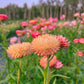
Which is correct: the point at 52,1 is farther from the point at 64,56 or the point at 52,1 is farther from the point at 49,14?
the point at 64,56

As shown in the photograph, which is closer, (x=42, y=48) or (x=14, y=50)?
(x=42, y=48)

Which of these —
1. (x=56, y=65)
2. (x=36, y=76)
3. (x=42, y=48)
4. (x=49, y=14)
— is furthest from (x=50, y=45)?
(x=49, y=14)

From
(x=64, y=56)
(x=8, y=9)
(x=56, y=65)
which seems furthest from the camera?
(x=8, y=9)

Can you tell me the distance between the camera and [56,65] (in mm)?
1044

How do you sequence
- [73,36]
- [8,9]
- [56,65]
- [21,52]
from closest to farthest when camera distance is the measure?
[21,52]
[56,65]
[73,36]
[8,9]

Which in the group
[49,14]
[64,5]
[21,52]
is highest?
[21,52]

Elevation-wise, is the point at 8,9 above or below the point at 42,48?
below

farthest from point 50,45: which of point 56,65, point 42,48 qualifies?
point 56,65

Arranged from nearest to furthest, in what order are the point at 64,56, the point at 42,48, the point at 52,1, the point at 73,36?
the point at 42,48, the point at 64,56, the point at 73,36, the point at 52,1

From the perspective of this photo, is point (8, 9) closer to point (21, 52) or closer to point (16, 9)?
point (16, 9)

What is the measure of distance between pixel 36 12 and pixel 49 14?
2410 millimetres

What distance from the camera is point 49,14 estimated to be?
24812 mm

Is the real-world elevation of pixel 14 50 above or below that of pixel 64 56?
above

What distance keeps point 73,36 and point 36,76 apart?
5.24 ft
